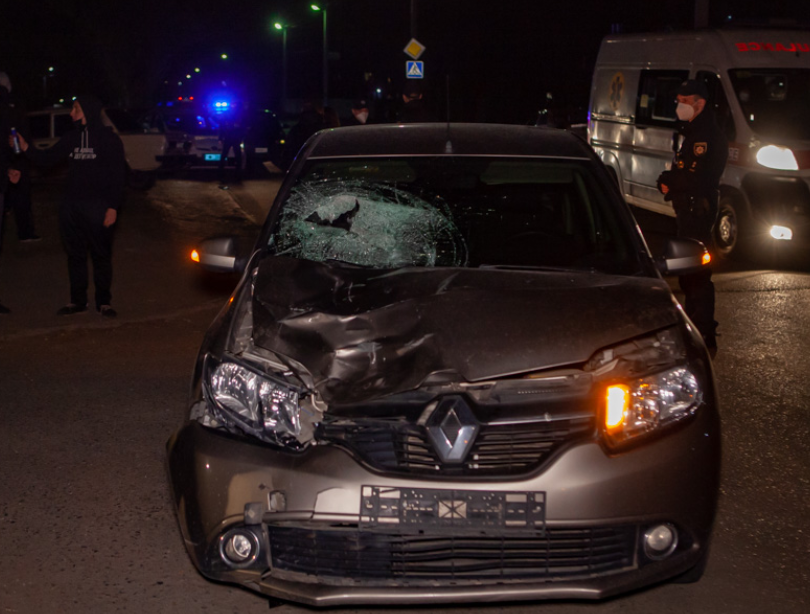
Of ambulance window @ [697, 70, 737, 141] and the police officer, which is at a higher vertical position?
ambulance window @ [697, 70, 737, 141]

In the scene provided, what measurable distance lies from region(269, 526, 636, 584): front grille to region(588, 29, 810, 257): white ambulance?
8.24 m

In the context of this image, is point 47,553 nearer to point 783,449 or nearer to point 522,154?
point 522,154

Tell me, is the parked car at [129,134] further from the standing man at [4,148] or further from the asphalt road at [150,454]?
the asphalt road at [150,454]

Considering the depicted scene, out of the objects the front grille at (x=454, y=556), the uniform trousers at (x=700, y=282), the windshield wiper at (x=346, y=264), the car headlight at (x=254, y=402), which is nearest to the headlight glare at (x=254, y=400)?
the car headlight at (x=254, y=402)

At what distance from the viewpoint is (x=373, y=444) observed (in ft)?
10.8

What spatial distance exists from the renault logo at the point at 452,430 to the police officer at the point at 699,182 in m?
4.62

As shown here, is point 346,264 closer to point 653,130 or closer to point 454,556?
point 454,556

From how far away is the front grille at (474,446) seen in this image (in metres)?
3.20

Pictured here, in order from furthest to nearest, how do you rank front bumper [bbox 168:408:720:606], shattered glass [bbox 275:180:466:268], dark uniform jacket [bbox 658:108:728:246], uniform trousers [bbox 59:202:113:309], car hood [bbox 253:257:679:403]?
uniform trousers [bbox 59:202:113:309]
dark uniform jacket [bbox 658:108:728:246]
shattered glass [bbox 275:180:466:268]
car hood [bbox 253:257:679:403]
front bumper [bbox 168:408:720:606]

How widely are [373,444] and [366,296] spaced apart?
0.83m

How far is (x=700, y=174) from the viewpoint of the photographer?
7520 mm

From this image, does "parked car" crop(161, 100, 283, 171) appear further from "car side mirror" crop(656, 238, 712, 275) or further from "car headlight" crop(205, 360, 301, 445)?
"car headlight" crop(205, 360, 301, 445)

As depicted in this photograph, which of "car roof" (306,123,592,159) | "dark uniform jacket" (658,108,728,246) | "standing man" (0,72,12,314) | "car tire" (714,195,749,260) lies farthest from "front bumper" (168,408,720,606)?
"car tire" (714,195,749,260)

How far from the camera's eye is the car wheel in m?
11.5
